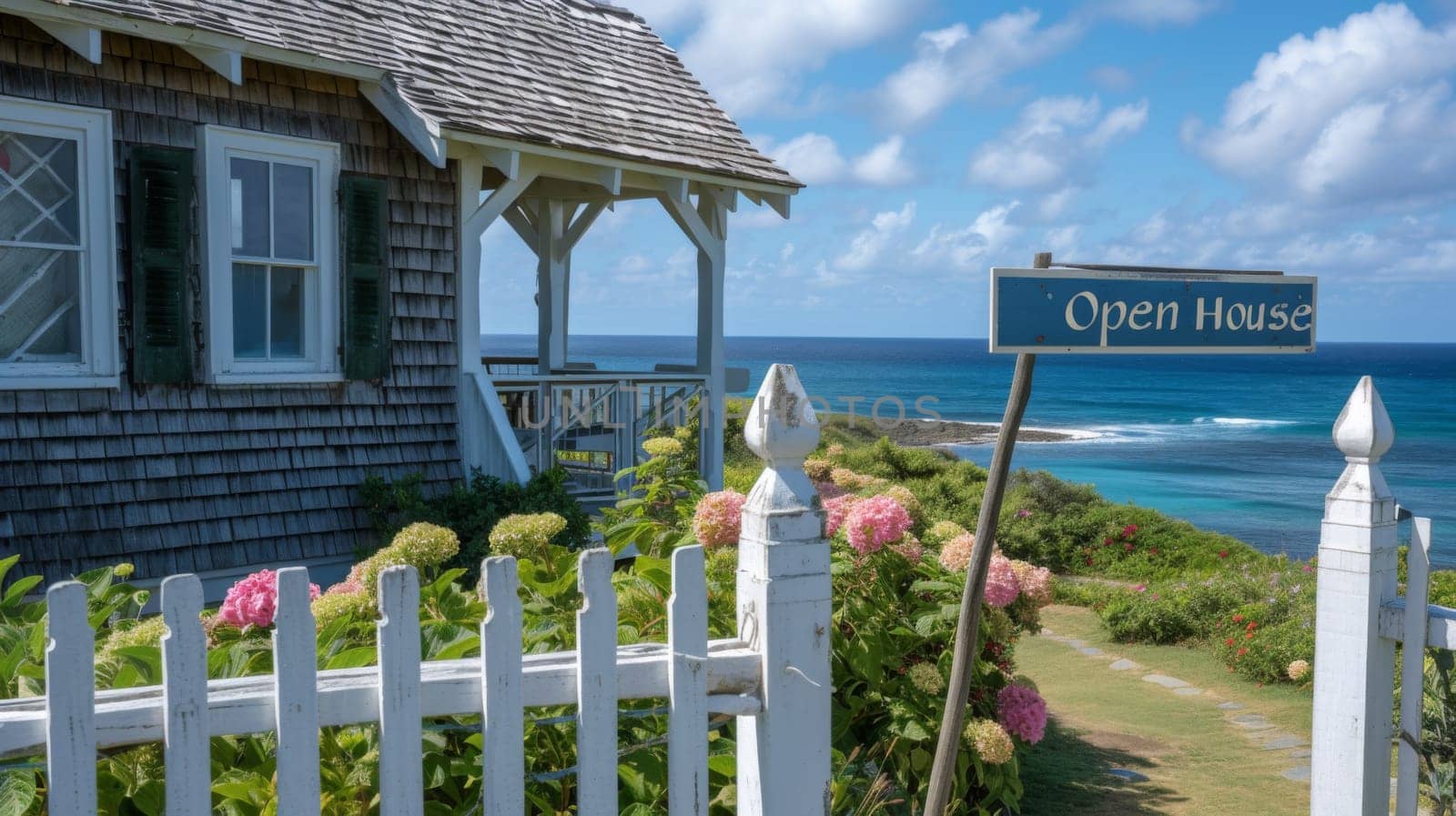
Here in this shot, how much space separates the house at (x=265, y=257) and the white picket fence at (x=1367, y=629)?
5.22 m

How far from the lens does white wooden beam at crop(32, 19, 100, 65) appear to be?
18.3 ft

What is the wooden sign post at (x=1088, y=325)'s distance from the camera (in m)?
2.62

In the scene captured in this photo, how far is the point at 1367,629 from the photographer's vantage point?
323cm

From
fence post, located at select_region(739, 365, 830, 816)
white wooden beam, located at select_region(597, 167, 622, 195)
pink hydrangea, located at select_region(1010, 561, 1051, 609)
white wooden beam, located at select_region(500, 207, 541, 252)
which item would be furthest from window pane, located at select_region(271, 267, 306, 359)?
fence post, located at select_region(739, 365, 830, 816)

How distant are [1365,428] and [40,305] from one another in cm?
594

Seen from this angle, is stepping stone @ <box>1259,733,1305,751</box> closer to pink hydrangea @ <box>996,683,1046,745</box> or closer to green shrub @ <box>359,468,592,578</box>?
pink hydrangea @ <box>996,683,1046,745</box>

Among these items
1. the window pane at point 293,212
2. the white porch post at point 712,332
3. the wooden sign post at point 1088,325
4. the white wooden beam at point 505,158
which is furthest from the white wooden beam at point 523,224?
the wooden sign post at point 1088,325

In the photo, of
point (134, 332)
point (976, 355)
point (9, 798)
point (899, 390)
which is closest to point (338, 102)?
point (134, 332)

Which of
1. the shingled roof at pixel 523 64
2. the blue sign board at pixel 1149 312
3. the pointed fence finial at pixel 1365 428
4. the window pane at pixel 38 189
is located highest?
the shingled roof at pixel 523 64

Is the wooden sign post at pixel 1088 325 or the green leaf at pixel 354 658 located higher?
the wooden sign post at pixel 1088 325

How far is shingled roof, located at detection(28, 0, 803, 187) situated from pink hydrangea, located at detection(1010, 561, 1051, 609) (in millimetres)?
4436

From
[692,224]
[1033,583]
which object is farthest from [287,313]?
[1033,583]

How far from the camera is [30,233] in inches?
229

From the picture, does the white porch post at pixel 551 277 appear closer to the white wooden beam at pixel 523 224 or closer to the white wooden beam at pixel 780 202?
the white wooden beam at pixel 523 224
